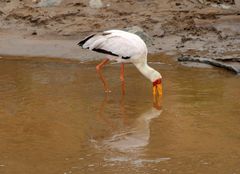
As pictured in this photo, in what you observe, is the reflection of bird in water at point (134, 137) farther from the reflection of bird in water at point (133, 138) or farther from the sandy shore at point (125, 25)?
the sandy shore at point (125, 25)

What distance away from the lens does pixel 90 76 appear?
8789 mm

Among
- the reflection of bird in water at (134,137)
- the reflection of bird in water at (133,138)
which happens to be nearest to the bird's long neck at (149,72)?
the reflection of bird in water at (134,137)

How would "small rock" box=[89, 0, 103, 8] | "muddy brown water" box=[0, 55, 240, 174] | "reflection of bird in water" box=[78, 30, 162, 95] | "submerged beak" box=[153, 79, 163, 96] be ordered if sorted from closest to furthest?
1. "muddy brown water" box=[0, 55, 240, 174]
2. "submerged beak" box=[153, 79, 163, 96]
3. "reflection of bird in water" box=[78, 30, 162, 95]
4. "small rock" box=[89, 0, 103, 8]

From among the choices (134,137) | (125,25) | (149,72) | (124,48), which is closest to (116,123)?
(134,137)

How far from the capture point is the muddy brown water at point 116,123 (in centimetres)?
536

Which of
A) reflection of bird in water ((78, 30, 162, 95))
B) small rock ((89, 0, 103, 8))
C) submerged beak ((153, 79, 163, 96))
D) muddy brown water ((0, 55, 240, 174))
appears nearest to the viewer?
muddy brown water ((0, 55, 240, 174))

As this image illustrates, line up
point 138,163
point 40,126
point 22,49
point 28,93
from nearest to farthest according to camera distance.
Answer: point 138,163, point 40,126, point 28,93, point 22,49

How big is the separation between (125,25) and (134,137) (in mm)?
5045

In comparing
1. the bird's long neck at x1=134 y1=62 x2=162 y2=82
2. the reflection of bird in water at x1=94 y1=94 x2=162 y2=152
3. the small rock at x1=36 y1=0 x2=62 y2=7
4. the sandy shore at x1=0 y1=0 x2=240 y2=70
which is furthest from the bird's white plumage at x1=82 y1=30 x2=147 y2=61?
the small rock at x1=36 y1=0 x2=62 y2=7

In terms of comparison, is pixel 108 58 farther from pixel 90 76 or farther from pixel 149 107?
pixel 149 107

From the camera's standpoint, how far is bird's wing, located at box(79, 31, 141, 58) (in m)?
7.79

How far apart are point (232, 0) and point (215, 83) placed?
142 inches

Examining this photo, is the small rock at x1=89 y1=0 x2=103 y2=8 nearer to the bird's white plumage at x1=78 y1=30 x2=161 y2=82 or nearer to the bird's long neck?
the bird's white plumage at x1=78 y1=30 x2=161 y2=82

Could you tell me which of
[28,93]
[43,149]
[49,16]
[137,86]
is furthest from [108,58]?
[49,16]
